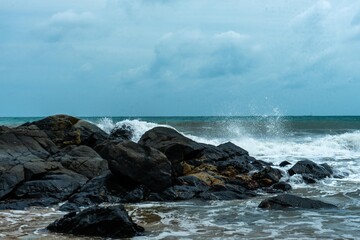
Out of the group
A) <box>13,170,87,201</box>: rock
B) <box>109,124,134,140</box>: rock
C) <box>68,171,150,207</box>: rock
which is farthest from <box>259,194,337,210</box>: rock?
<box>109,124,134,140</box>: rock

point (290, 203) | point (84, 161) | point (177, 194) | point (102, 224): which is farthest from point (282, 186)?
point (102, 224)

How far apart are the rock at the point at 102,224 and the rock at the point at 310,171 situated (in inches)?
358

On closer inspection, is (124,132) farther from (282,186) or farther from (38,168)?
(282,186)

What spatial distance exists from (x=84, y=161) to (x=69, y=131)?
424 centimetres

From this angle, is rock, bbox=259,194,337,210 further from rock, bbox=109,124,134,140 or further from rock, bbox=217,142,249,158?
rock, bbox=109,124,134,140

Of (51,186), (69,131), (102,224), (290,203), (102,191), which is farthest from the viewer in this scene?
(69,131)

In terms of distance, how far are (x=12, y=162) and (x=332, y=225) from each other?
8.55 m

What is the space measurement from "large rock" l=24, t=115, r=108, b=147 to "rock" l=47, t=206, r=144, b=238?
9418 millimetres

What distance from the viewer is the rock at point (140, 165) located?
12.5 meters

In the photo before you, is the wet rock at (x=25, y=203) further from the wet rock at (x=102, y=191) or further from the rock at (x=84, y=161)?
the rock at (x=84, y=161)

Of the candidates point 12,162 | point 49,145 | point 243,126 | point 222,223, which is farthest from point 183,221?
point 243,126

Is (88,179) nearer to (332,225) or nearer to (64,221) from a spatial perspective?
(64,221)

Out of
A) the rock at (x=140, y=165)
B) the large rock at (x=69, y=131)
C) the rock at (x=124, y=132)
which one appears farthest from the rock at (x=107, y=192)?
the rock at (x=124, y=132)

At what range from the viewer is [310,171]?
16.7 m
